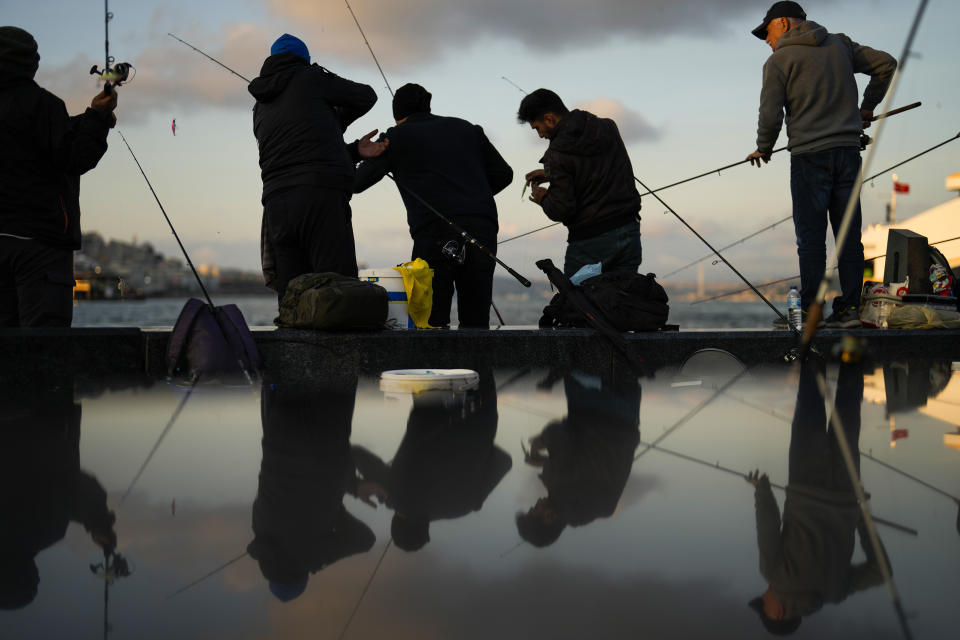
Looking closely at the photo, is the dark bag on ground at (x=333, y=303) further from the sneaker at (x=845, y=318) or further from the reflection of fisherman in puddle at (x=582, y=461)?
the sneaker at (x=845, y=318)

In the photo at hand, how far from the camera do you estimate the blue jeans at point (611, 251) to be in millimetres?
4953

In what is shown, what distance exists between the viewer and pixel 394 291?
4.83 metres

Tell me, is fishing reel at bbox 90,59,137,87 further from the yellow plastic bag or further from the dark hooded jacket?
the yellow plastic bag

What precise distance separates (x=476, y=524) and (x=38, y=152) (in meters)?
3.35

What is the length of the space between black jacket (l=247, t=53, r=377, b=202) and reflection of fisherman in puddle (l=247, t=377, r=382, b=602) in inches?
82.5

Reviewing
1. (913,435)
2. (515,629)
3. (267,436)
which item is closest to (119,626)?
(515,629)

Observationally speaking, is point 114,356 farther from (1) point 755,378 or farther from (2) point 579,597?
(2) point 579,597

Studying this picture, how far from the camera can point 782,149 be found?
552 cm

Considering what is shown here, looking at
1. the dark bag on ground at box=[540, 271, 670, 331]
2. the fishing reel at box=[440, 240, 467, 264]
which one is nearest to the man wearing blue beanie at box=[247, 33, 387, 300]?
the fishing reel at box=[440, 240, 467, 264]

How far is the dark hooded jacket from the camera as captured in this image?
3732mm

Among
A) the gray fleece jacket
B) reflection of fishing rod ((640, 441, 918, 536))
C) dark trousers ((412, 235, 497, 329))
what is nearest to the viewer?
reflection of fishing rod ((640, 441, 918, 536))

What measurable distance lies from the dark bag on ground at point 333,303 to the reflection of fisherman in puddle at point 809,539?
2452 millimetres

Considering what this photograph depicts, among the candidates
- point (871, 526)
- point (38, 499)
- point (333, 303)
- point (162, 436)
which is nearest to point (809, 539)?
point (871, 526)

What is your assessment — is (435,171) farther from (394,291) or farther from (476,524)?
(476,524)
